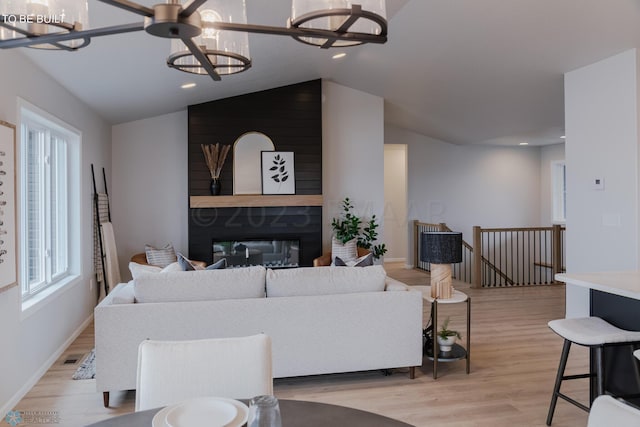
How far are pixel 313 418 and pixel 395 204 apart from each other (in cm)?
940

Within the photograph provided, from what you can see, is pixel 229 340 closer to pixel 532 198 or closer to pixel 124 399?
pixel 124 399

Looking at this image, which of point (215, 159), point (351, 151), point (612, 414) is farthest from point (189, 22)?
point (351, 151)

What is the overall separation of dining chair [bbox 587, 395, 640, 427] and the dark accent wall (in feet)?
19.8

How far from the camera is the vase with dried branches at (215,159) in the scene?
6.81 meters

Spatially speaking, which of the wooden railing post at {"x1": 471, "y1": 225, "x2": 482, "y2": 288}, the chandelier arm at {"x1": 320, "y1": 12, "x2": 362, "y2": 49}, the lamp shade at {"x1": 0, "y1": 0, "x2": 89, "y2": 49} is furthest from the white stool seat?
the wooden railing post at {"x1": 471, "y1": 225, "x2": 482, "y2": 288}

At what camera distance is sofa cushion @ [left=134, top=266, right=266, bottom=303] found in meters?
3.31

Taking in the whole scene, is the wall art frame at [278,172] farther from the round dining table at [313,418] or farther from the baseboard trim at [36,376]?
the round dining table at [313,418]

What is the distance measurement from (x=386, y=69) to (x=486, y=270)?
559 cm

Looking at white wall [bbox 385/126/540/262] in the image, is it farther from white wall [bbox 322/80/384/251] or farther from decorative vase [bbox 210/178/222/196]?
decorative vase [bbox 210/178/222/196]

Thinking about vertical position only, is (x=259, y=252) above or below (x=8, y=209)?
below

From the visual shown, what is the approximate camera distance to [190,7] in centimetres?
125

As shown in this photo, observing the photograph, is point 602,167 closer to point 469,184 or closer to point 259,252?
point 259,252

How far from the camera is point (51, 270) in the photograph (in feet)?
15.2

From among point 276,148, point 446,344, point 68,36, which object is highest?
point 276,148
